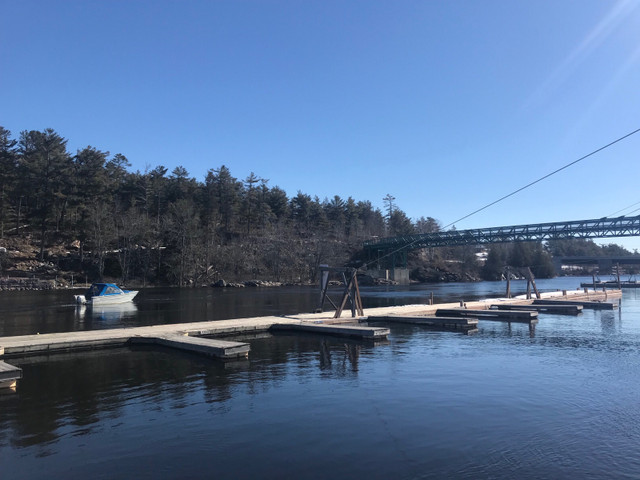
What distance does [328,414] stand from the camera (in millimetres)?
10945

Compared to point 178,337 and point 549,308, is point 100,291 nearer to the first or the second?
point 178,337

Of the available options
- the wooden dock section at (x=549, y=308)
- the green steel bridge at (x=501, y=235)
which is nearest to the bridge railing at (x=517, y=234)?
the green steel bridge at (x=501, y=235)

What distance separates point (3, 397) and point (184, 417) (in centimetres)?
549

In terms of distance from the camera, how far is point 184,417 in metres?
10.7

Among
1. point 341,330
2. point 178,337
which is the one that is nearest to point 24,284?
point 178,337

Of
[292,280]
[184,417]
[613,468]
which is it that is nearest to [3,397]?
[184,417]

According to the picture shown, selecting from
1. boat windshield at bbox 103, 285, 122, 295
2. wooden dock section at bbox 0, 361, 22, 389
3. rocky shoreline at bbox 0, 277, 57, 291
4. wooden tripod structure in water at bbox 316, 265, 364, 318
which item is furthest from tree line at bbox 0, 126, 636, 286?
wooden dock section at bbox 0, 361, 22, 389

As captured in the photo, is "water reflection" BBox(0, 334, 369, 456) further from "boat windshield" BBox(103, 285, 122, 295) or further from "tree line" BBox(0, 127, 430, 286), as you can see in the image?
"tree line" BBox(0, 127, 430, 286)

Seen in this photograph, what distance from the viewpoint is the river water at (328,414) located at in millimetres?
8164

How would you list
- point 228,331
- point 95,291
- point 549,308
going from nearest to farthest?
point 228,331
point 549,308
point 95,291

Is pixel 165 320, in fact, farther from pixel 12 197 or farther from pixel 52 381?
pixel 12 197

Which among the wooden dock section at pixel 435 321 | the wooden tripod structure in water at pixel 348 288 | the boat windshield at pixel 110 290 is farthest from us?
the boat windshield at pixel 110 290

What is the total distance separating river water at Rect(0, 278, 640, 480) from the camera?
321 inches

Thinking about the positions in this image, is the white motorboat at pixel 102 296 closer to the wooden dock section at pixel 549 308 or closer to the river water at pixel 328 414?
the river water at pixel 328 414
